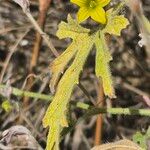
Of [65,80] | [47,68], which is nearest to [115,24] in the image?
[65,80]

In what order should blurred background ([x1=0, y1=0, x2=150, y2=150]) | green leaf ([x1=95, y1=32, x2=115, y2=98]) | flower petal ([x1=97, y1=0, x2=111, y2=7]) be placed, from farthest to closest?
blurred background ([x1=0, y1=0, x2=150, y2=150]) < flower petal ([x1=97, y1=0, x2=111, y2=7]) < green leaf ([x1=95, y1=32, x2=115, y2=98])

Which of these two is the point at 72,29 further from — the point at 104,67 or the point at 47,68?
→ the point at 47,68

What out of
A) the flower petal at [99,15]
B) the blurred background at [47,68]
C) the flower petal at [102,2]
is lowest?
the blurred background at [47,68]

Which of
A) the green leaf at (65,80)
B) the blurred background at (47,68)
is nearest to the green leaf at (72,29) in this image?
the green leaf at (65,80)

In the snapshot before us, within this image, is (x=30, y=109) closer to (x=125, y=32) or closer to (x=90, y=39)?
(x=125, y=32)

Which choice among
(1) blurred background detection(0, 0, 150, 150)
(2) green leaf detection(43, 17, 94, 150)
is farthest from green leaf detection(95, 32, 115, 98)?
(1) blurred background detection(0, 0, 150, 150)

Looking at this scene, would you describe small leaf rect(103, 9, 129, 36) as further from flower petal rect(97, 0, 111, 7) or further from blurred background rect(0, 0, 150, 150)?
blurred background rect(0, 0, 150, 150)

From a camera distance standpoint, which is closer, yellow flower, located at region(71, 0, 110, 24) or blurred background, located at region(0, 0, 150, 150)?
yellow flower, located at region(71, 0, 110, 24)

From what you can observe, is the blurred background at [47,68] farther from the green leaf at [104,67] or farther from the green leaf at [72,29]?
the green leaf at [104,67]
